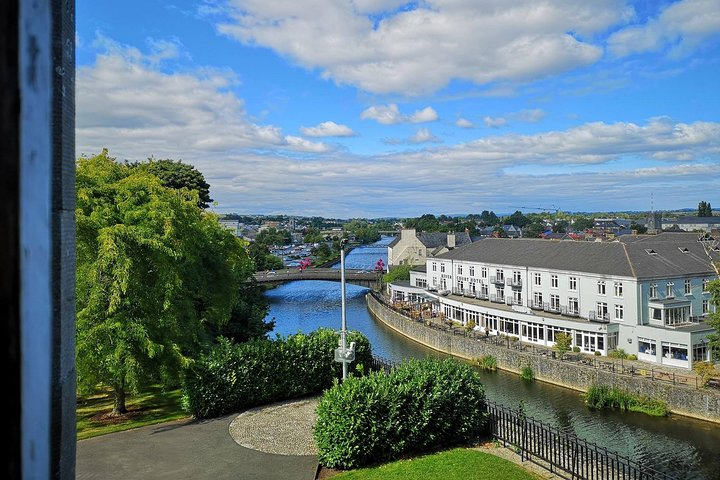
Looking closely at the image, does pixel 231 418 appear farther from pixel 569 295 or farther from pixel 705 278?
pixel 705 278

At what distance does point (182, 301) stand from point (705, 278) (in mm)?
36649

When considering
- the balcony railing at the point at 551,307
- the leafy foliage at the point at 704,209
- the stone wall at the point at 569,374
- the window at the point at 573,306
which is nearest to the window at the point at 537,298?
the balcony railing at the point at 551,307

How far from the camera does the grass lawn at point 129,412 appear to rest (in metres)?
17.3

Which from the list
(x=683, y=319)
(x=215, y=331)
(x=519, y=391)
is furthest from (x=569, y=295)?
(x=215, y=331)

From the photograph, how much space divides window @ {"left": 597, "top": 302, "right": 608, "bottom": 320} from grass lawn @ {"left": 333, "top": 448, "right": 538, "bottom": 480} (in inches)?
1080

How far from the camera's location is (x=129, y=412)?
63.9 ft

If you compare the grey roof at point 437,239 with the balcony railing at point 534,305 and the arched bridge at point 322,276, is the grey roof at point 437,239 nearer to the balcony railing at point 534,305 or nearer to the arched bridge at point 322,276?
the arched bridge at point 322,276

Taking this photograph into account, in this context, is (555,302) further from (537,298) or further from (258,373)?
(258,373)

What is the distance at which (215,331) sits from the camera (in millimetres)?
29312

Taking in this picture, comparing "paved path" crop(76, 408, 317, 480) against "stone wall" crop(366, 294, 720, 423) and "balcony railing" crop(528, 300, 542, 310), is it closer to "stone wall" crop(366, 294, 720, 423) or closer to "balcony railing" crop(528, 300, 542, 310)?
"stone wall" crop(366, 294, 720, 423)

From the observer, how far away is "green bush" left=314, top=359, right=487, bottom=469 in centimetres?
1338

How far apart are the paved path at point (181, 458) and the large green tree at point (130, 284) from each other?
1860 mm

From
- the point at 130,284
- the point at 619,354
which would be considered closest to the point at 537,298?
the point at 619,354

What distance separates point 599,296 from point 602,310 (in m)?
1.00
